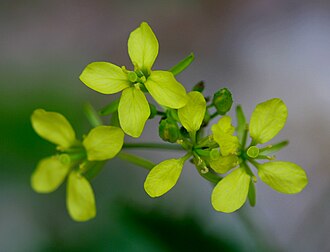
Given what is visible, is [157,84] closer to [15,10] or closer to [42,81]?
[42,81]

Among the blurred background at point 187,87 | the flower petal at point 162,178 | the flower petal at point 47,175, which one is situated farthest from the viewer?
the blurred background at point 187,87

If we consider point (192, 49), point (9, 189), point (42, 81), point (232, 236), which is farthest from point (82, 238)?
point (192, 49)

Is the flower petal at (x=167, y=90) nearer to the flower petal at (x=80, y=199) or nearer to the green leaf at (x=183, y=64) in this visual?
the green leaf at (x=183, y=64)

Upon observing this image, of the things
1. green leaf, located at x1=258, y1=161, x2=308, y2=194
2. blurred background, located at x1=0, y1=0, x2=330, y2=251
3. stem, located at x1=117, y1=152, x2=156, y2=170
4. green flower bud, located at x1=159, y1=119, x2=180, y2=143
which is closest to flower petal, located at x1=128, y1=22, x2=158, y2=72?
green flower bud, located at x1=159, y1=119, x2=180, y2=143

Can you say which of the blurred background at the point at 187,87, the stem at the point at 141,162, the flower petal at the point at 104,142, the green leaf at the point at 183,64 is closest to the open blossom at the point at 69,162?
the flower petal at the point at 104,142

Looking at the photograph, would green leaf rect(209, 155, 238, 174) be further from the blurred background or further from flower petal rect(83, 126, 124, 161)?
the blurred background
